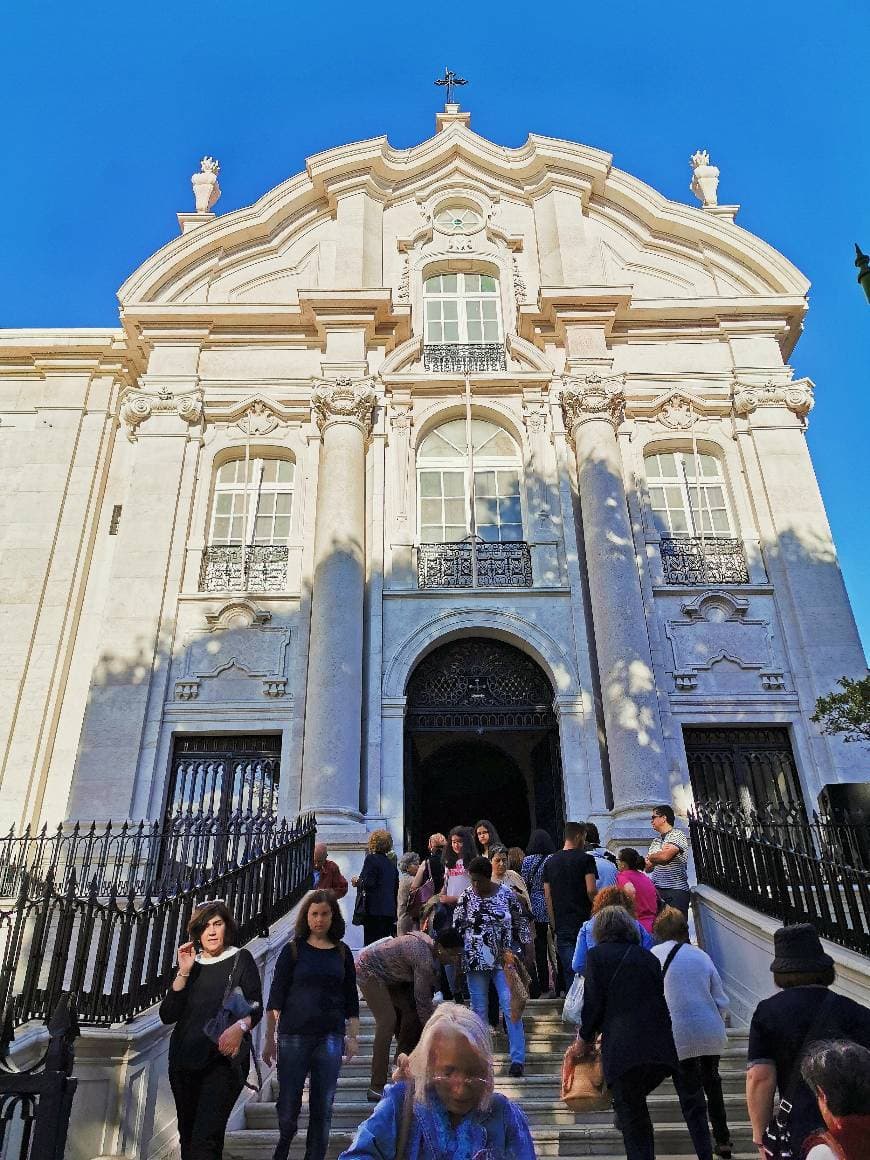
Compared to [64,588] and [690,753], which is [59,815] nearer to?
[64,588]

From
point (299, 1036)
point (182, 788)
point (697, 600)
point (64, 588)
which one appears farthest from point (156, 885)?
point (697, 600)

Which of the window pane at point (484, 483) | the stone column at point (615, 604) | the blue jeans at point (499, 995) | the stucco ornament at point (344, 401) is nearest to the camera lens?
the blue jeans at point (499, 995)

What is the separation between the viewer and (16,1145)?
547 centimetres

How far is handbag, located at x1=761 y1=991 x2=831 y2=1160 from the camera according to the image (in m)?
3.10

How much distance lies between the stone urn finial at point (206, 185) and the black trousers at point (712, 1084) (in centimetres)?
1868

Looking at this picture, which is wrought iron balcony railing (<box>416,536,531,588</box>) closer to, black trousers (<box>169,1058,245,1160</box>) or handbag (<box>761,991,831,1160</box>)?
black trousers (<box>169,1058,245,1160</box>)

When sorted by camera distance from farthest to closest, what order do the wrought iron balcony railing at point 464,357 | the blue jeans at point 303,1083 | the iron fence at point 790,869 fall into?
the wrought iron balcony railing at point 464,357 → the iron fence at point 790,869 → the blue jeans at point 303,1083

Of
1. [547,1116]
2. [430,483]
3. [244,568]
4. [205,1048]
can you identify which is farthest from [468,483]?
[205,1048]

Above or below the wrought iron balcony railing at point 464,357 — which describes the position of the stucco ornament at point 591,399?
below

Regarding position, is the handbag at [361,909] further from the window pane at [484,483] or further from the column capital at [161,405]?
the column capital at [161,405]

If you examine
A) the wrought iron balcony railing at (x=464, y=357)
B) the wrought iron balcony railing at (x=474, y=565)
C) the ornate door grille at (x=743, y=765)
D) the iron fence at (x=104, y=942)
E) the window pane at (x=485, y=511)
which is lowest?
the iron fence at (x=104, y=942)

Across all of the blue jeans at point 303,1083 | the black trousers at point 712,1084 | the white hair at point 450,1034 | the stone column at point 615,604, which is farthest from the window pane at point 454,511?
the white hair at point 450,1034

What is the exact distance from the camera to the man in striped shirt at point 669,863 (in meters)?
7.79

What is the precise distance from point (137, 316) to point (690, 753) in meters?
12.6
